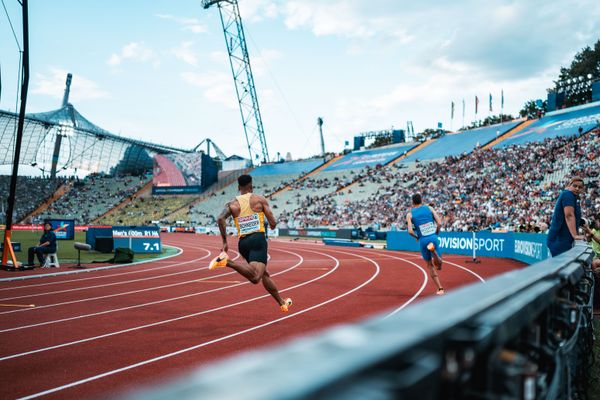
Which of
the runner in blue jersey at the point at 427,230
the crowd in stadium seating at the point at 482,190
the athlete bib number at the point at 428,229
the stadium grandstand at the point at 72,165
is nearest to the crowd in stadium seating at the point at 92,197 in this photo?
the stadium grandstand at the point at 72,165

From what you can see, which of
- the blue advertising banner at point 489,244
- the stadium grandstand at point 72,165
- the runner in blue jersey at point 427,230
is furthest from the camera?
the stadium grandstand at point 72,165

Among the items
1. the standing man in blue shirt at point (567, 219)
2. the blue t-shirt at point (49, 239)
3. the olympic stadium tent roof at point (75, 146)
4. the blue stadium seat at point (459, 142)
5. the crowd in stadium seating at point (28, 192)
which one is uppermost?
the olympic stadium tent roof at point (75, 146)

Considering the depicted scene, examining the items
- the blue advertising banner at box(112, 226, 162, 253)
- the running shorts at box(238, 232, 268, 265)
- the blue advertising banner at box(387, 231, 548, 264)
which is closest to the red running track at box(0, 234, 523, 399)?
the running shorts at box(238, 232, 268, 265)

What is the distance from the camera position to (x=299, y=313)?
799 centimetres

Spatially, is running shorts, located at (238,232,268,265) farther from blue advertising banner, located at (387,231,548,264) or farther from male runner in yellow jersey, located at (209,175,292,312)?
blue advertising banner, located at (387,231,548,264)

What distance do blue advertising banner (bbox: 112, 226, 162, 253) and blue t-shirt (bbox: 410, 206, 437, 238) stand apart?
16.0 meters

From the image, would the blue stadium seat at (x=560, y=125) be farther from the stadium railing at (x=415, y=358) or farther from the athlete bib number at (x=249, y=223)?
the stadium railing at (x=415, y=358)

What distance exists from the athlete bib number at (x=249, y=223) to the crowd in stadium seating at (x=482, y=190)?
1401 centimetres

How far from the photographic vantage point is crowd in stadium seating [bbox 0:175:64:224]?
236ft

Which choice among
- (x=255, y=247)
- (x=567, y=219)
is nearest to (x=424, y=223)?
(x=567, y=219)

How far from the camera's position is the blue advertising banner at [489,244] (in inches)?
578

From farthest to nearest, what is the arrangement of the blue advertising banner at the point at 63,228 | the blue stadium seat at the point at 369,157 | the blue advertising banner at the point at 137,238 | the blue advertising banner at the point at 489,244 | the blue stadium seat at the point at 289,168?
the blue stadium seat at the point at 289,168, the blue stadium seat at the point at 369,157, the blue advertising banner at the point at 63,228, the blue advertising banner at the point at 137,238, the blue advertising banner at the point at 489,244

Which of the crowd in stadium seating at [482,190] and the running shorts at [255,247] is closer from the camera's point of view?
the running shorts at [255,247]

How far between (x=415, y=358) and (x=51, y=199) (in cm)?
8367
